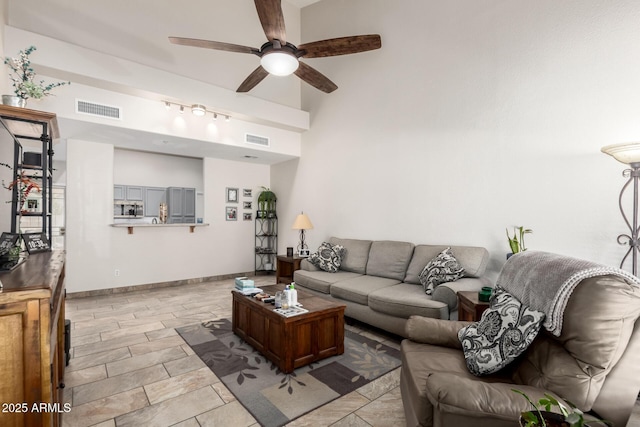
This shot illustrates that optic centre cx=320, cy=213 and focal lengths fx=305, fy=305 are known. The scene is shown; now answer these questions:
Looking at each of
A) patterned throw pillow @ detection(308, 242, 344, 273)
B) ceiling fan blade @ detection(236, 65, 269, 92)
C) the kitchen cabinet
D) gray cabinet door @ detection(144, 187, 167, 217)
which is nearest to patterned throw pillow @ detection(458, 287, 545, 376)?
patterned throw pillow @ detection(308, 242, 344, 273)

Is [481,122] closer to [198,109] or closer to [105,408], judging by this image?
[198,109]

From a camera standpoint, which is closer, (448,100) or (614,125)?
(614,125)

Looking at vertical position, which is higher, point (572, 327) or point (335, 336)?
point (572, 327)

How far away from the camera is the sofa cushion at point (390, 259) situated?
4090 millimetres

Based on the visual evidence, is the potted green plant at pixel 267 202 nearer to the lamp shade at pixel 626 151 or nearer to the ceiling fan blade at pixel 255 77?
the ceiling fan blade at pixel 255 77

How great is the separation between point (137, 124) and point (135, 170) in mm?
3821

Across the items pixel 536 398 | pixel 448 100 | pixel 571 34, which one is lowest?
pixel 536 398

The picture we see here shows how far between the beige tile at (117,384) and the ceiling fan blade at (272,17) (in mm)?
3138

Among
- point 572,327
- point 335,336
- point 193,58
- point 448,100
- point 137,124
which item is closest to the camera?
point 572,327

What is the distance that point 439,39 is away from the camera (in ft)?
13.1

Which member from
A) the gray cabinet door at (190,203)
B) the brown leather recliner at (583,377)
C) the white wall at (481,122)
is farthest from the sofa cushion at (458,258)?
the gray cabinet door at (190,203)

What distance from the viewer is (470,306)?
2.68 meters

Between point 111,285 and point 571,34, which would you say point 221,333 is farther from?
point 571,34

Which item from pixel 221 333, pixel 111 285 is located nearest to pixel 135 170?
pixel 111 285
